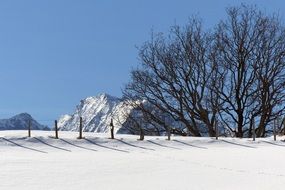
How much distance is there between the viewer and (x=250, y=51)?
44.0 meters

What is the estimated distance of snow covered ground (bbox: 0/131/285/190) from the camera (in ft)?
46.2

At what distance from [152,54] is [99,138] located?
1635cm

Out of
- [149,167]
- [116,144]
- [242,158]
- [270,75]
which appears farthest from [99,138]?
[270,75]

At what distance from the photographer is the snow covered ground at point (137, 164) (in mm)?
14070

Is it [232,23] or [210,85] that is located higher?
[232,23]

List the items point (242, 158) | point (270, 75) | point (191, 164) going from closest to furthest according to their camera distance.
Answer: point (191, 164), point (242, 158), point (270, 75)

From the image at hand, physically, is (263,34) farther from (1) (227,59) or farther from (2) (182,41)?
(2) (182,41)

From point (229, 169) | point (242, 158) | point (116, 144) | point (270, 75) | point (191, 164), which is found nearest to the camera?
point (229, 169)

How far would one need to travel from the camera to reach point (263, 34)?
43.9 meters

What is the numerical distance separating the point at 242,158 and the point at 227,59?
76.3 feet

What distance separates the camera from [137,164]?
19.2 m

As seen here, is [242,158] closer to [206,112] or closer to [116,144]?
[116,144]

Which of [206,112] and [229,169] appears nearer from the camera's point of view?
[229,169]

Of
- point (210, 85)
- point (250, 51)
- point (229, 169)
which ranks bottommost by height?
point (229, 169)
